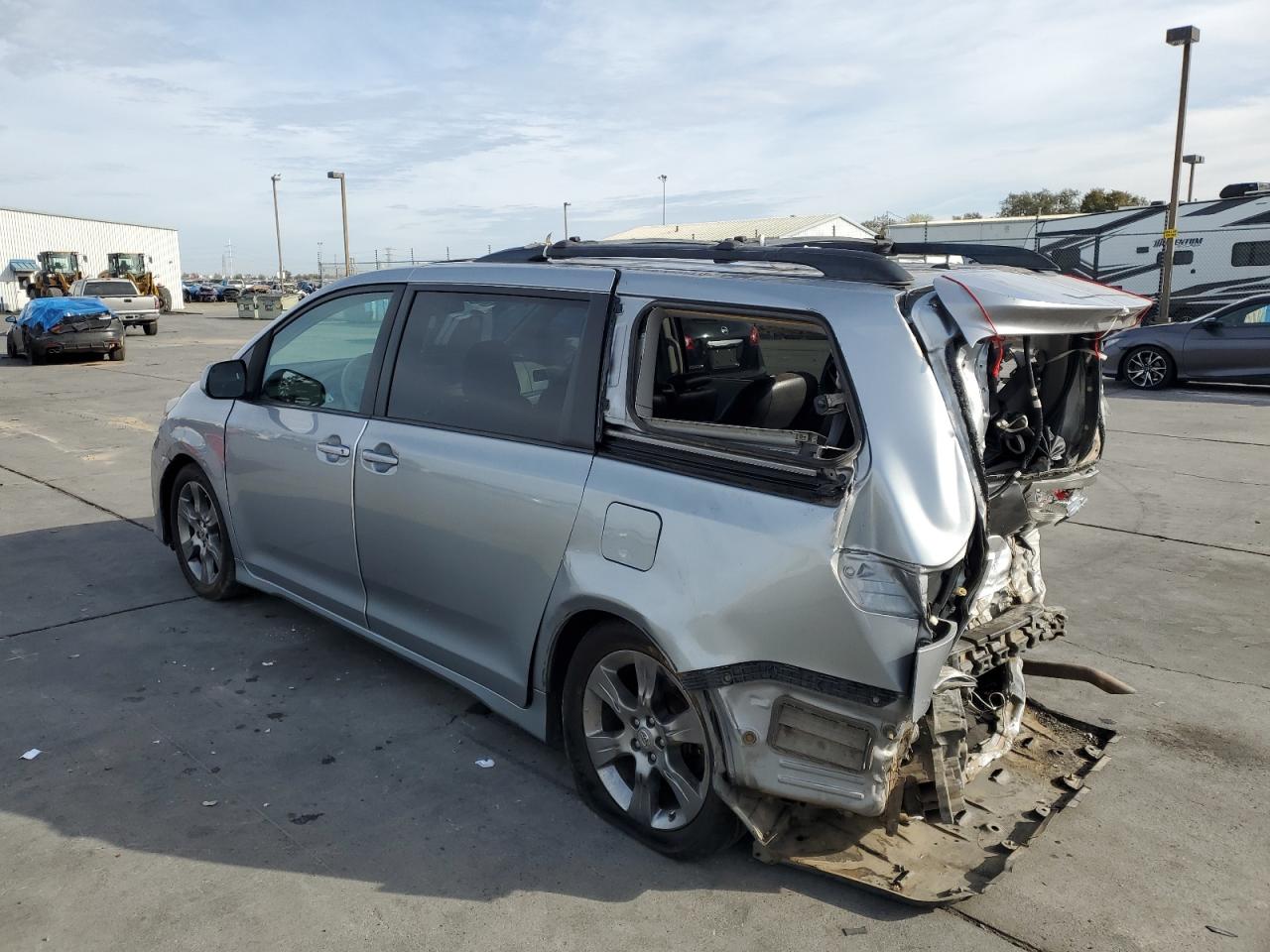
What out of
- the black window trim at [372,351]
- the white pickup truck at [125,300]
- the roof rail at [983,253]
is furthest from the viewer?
the white pickup truck at [125,300]

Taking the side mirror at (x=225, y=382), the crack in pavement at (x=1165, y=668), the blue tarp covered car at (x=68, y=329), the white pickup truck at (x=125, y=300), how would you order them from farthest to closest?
the white pickup truck at (x=125, y=300)
the blue tarp covered car at (x=68, y=329)
the side mirror at (x=225, y=382)
the crack in pavement at (x=1165, y=668)

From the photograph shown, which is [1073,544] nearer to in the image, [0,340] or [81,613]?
[81,613]

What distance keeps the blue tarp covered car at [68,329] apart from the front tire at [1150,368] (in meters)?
19.8

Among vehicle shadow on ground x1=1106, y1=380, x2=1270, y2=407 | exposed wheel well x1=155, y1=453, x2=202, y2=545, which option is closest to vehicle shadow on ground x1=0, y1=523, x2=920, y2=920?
exposed wheel well x1=155, y1=453, x2=202, y2=545

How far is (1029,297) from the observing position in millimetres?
2865

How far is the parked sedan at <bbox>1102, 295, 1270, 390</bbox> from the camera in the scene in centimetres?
1444

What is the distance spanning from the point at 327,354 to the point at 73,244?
207 ft

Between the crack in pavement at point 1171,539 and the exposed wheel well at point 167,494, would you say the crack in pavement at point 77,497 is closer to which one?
the exposed wheel well at point 167,494

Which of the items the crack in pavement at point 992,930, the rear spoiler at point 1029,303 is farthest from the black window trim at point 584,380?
the crack in pavement at point 992,930

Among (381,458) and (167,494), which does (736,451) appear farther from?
(167,494)

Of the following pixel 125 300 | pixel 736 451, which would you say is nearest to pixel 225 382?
pixel 736 451

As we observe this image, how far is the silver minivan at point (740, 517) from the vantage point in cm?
269

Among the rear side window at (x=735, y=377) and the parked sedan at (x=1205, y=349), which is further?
the parked sedan at (x=1205, y=349)

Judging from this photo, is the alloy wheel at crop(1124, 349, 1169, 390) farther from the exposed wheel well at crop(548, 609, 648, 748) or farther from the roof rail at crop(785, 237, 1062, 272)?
the exposed wheel well at crop(548, 609, 648, 748)
